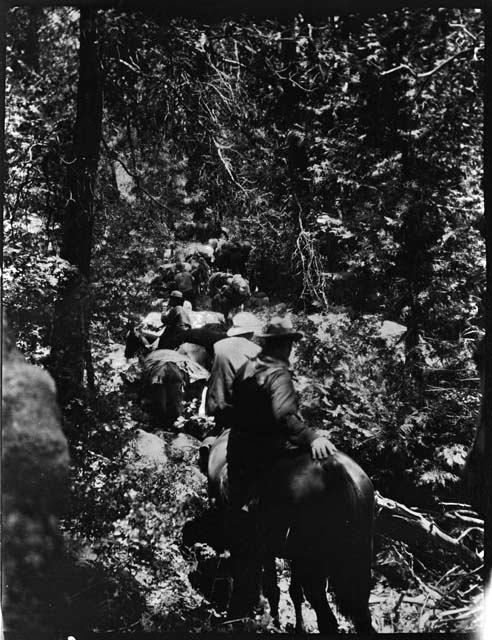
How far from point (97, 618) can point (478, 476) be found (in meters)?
2.28

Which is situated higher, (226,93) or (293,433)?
(226,93)

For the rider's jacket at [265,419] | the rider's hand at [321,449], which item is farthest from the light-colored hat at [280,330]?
the rider's hand at [321,449]

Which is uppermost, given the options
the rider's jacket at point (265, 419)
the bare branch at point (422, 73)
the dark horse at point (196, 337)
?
the bare branch at point (422, 73)

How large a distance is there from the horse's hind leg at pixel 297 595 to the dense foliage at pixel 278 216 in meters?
0.48

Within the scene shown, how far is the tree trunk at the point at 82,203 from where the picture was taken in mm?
3814

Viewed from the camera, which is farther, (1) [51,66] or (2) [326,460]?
(1) [51,66]

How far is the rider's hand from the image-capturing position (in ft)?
11.9

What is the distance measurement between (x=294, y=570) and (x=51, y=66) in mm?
3207

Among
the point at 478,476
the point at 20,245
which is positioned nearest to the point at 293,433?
the point at 478,476

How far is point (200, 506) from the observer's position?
366cm

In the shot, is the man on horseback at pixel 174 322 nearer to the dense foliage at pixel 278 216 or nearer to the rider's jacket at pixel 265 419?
the dense foliage at pixel 278 216

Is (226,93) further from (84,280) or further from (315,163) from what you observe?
(84,280)

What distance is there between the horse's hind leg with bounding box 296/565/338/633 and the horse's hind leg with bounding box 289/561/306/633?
33 mm

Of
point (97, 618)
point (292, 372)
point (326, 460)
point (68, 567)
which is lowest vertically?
point (97, 618)
